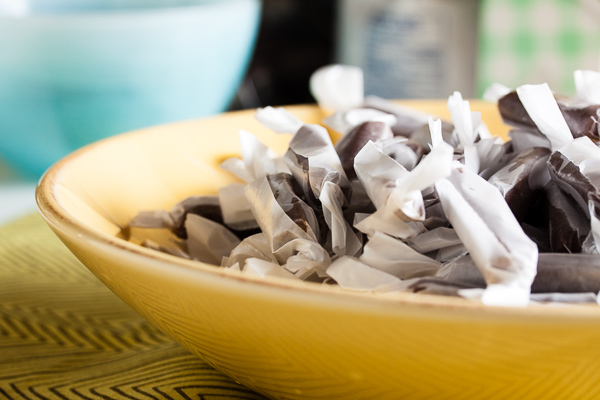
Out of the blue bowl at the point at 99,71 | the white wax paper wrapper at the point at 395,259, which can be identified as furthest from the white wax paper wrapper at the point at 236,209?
the blue bowl at the point at 99,71

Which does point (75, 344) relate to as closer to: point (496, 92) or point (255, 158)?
point (255, 158)

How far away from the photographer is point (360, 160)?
0.30 meters

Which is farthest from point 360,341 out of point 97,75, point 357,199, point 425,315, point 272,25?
point 272,25

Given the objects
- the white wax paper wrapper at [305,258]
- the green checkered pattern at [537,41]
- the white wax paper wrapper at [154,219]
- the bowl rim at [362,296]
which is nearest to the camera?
the bowl rim at [362,296]

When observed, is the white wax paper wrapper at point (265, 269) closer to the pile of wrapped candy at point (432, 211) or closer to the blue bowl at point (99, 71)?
the pile of wrapped candy at point (432, 211)

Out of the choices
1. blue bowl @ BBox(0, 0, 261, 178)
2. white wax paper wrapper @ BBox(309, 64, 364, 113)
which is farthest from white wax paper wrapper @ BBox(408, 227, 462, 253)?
blue bowl @ BBox(0, 0, 261, 178)

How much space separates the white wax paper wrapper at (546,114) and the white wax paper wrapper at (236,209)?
15cm

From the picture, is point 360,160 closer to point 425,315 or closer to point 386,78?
point 425,315

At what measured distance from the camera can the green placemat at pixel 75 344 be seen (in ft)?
1.06

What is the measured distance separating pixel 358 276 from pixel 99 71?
445 mm

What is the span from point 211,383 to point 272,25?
99 centimetres

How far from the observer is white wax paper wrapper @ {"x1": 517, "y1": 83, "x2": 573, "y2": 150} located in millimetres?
331

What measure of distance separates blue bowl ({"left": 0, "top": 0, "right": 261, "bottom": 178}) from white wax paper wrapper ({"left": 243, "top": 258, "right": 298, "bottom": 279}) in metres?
0.40

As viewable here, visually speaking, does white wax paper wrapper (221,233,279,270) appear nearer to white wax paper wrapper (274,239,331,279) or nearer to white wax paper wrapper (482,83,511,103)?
white wax paper wrapper (274,239,331,279)
